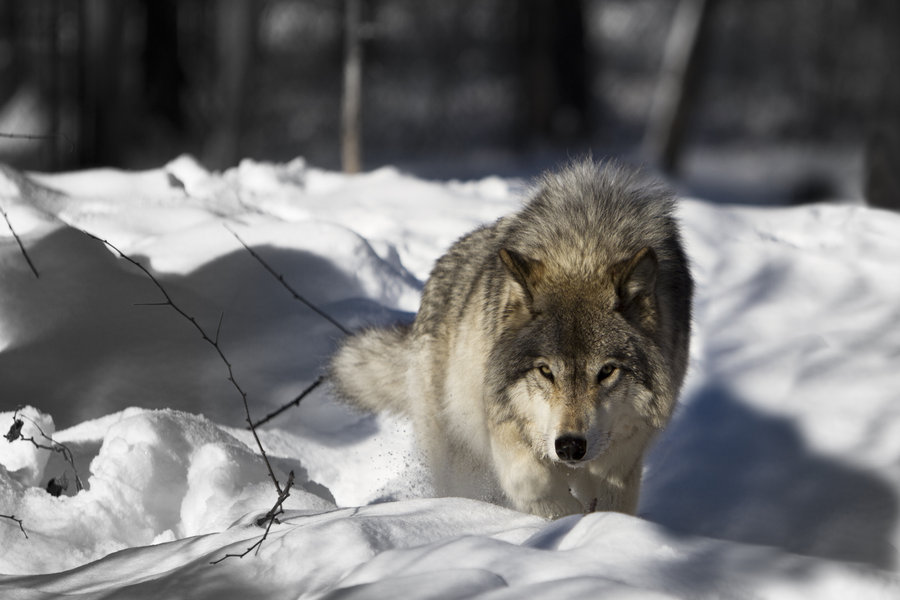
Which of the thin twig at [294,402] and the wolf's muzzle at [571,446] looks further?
the thin twig at [294,402]

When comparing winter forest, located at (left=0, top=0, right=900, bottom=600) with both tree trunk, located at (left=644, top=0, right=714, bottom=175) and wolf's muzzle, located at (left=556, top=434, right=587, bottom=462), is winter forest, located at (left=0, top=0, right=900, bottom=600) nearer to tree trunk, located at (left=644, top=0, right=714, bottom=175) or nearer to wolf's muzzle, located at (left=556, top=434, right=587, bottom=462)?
wolf's muzzle, located at (left=556, top=434, right=587, bottom=462)

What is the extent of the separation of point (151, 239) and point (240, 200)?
1.51 meters

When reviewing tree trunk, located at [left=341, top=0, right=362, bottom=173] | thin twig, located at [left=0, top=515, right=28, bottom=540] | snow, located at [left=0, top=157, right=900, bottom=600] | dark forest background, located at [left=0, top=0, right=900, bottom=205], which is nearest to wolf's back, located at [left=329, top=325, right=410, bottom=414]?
snow, located at [left=0, top=157, right=900, bottom=600]

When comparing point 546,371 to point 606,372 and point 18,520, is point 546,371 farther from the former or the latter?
point 18,520

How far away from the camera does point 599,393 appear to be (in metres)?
3.44

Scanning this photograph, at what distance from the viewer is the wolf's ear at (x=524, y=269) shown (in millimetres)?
3666

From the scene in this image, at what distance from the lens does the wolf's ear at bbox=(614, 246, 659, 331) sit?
3596 mm

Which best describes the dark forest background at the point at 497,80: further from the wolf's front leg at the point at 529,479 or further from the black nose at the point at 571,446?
the black nose at the point at 571,446

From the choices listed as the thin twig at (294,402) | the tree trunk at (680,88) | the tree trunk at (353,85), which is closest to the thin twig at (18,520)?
the thin twig at (294,402)

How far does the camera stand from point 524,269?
3734 millimetres

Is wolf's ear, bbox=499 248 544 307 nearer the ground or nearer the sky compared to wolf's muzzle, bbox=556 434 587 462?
nearer the sky

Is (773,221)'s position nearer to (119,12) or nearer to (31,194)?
(31,194)

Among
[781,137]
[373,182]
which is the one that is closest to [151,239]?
[373,182]

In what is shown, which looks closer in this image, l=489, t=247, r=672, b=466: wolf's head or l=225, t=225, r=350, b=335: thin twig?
l=489, t=247, r=672, b=466: wolf's head
